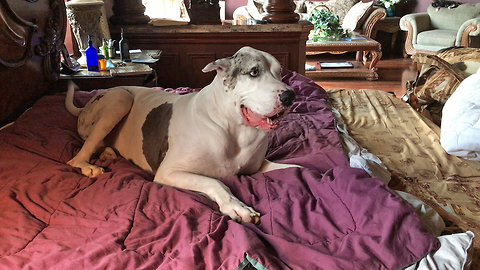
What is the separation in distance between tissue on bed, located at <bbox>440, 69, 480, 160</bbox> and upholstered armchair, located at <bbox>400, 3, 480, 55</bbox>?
15.9 feet

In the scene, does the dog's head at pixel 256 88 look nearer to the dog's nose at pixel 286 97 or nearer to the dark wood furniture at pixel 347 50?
the dog's nose at pixel 286 97

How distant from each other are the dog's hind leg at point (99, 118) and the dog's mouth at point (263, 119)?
76 cm

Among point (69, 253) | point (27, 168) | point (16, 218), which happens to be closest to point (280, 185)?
point (69, 253)

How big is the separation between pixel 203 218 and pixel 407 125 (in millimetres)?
1785

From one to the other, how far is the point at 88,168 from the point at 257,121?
0.81m

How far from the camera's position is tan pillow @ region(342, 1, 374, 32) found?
738 centimetres

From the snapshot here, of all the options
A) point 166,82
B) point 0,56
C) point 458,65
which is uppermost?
point 0,56

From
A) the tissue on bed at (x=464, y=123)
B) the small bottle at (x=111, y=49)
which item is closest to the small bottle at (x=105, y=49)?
the small bottle at (x=111, y=49)

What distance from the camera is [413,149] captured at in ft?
7.41

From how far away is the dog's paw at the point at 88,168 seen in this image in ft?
5.74

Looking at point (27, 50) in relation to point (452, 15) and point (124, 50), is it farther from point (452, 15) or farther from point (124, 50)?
point (452, 15)

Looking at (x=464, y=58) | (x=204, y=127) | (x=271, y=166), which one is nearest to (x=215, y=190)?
(x=204, y=127)

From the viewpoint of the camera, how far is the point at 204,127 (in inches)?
65.7

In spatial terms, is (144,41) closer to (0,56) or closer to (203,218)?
(0,56)
